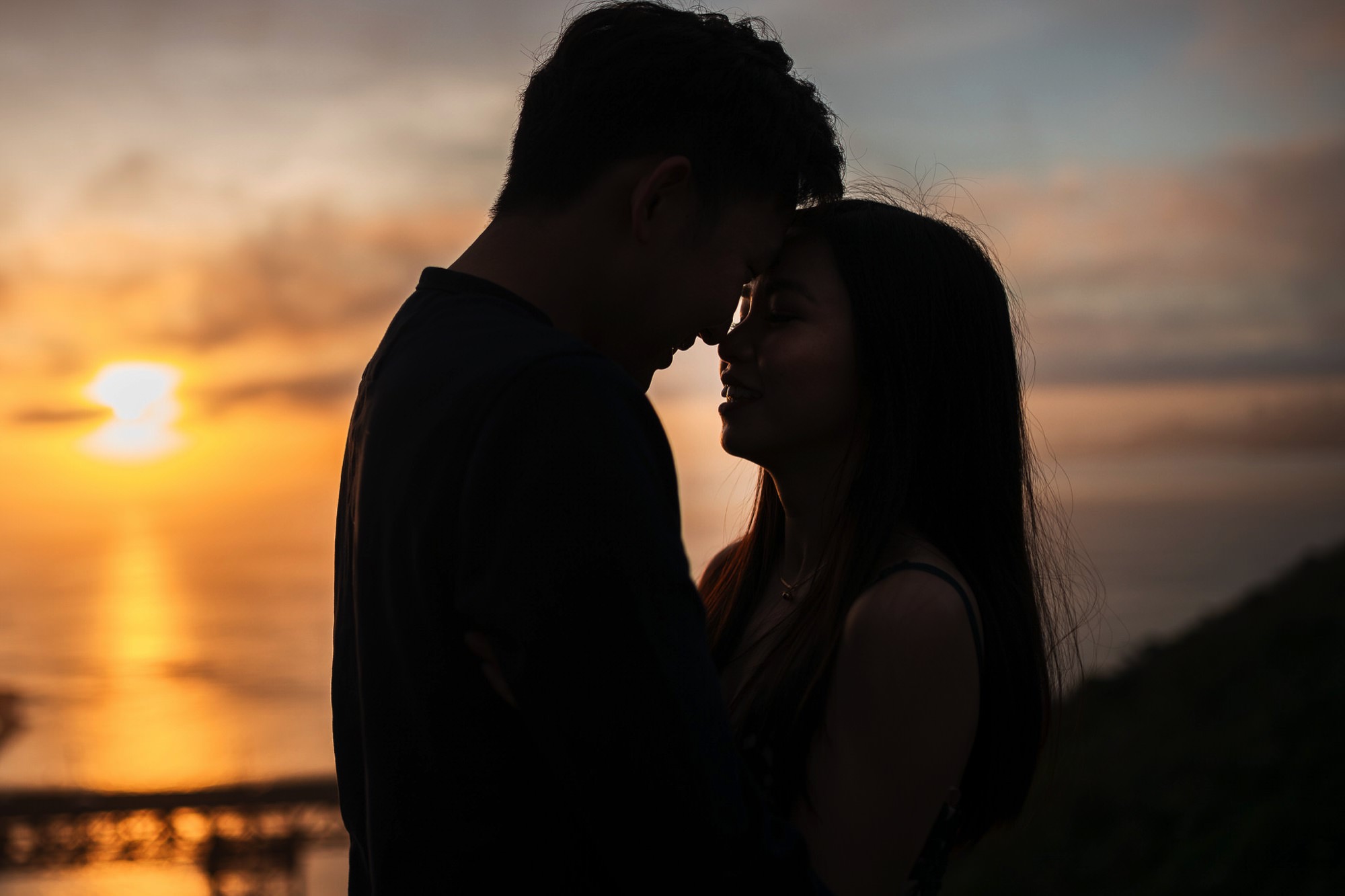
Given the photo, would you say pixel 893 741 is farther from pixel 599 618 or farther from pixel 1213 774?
pixel 1213 774

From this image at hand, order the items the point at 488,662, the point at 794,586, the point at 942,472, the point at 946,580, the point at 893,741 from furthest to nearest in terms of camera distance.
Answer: the point at 794,586
the point at 942,472
the point at 946,580
the point at 893,741
the point at 488,662

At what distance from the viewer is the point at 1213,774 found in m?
17.5

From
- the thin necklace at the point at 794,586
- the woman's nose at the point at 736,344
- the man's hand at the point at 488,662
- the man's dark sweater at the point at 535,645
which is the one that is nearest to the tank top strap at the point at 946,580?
the thin necklace at the point at 794,586

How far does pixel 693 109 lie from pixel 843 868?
1.62 m

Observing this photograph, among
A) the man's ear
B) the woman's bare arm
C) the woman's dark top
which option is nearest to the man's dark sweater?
the man's ear

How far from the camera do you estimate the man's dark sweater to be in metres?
1.55

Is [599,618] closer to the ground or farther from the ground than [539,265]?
closer to the ground

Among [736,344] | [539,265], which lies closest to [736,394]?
[736,344]

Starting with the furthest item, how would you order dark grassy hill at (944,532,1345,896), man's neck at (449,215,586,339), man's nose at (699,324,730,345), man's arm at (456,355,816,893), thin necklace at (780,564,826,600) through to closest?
dark grassy hill at (944,532,1345,896)
thin necklace at (780,564,826,600)
man's nose at (699,324,730,345)
man's neck at (449,215,586,339)
man's arm at (456,355,816,893)

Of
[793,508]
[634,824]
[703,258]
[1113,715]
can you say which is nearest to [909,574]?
[793,508]

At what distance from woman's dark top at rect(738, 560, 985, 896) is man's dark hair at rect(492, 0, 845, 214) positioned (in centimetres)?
94

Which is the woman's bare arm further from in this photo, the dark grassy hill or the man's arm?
the man's arm

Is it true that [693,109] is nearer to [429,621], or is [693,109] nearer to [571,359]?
[571,359]

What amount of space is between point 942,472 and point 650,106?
3.93 feet
